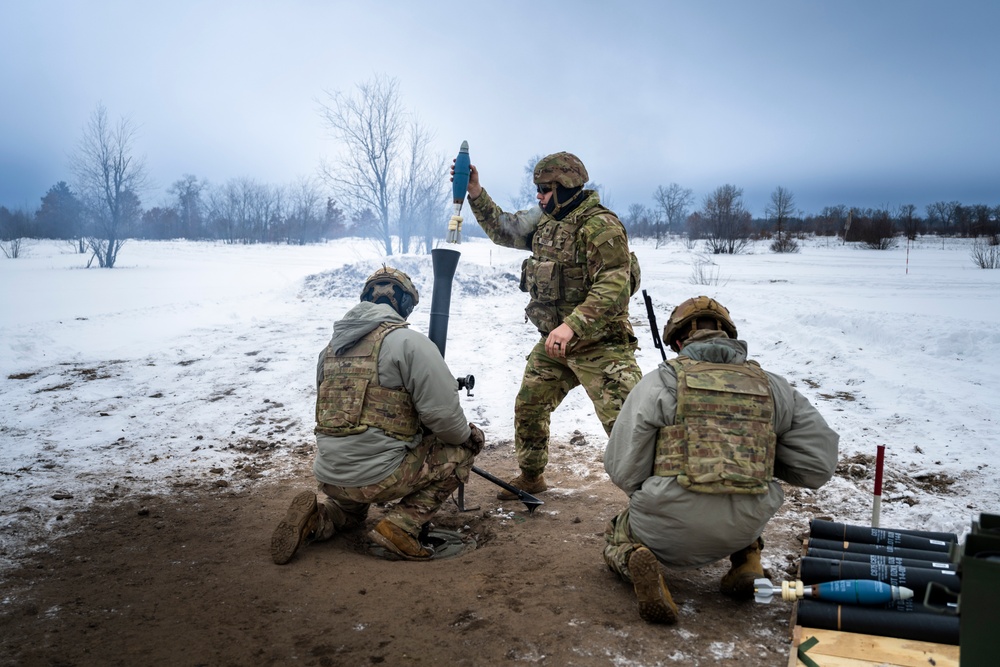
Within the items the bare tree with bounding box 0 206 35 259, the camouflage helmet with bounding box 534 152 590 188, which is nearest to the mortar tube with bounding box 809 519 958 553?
the camouflage helmet with bounding box 534 152 590 188

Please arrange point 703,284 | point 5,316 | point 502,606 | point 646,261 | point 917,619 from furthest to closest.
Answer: point 646,261 < point 703,284 < point 5,316 < point 502,606 < point 917,619

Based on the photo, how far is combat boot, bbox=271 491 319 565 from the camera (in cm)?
356

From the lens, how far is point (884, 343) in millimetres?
8336

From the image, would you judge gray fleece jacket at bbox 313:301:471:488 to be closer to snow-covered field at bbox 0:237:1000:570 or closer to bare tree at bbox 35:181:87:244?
snow-covered field at bbox 0:237:1000:570

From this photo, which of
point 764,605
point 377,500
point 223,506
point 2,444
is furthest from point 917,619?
point 2,444

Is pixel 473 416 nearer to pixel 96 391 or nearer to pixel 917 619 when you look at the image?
pixel 96 391

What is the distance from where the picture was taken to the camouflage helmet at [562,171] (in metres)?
4.41

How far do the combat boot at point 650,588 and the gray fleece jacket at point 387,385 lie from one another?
1418 millimetres

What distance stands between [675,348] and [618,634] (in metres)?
1.45

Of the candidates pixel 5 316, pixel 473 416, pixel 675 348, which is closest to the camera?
pixel 675 348

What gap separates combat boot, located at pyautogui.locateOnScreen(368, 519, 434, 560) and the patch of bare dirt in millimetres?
115

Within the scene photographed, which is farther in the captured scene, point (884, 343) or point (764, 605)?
point (884, 343)

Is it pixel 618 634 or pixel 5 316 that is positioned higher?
pixel 5 316

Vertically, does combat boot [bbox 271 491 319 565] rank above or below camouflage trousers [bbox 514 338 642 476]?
below
